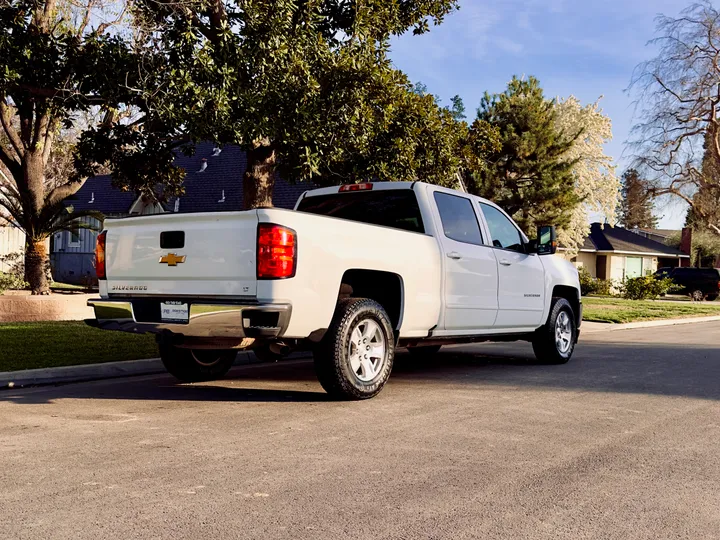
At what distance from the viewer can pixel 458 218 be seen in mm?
9141

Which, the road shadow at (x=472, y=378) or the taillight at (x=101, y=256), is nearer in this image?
the taillight at (x=101, y=256)

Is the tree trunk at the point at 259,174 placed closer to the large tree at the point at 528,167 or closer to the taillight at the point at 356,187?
the taillight at the point at 356,187

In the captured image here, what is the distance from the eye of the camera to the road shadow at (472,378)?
25.6 ft

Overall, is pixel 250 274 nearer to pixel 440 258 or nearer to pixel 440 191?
pixel 440 258

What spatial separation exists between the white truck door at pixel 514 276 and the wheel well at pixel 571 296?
2.94ft

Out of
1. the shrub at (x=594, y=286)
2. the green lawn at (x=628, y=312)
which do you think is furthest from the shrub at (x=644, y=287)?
the shrub at (x=594, y=286)

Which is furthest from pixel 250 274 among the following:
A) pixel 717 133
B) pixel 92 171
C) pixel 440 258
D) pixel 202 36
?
pixel 717 133

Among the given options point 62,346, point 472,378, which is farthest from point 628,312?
point 62,346

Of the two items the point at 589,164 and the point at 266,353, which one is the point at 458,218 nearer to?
the point at 266,353

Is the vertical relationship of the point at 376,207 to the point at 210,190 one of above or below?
below

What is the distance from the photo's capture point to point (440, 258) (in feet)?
27.6

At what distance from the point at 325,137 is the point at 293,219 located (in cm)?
773

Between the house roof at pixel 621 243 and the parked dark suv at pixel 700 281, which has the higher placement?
the house roof at pixel 621 243

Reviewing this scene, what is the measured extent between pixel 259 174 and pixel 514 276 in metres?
7.25
